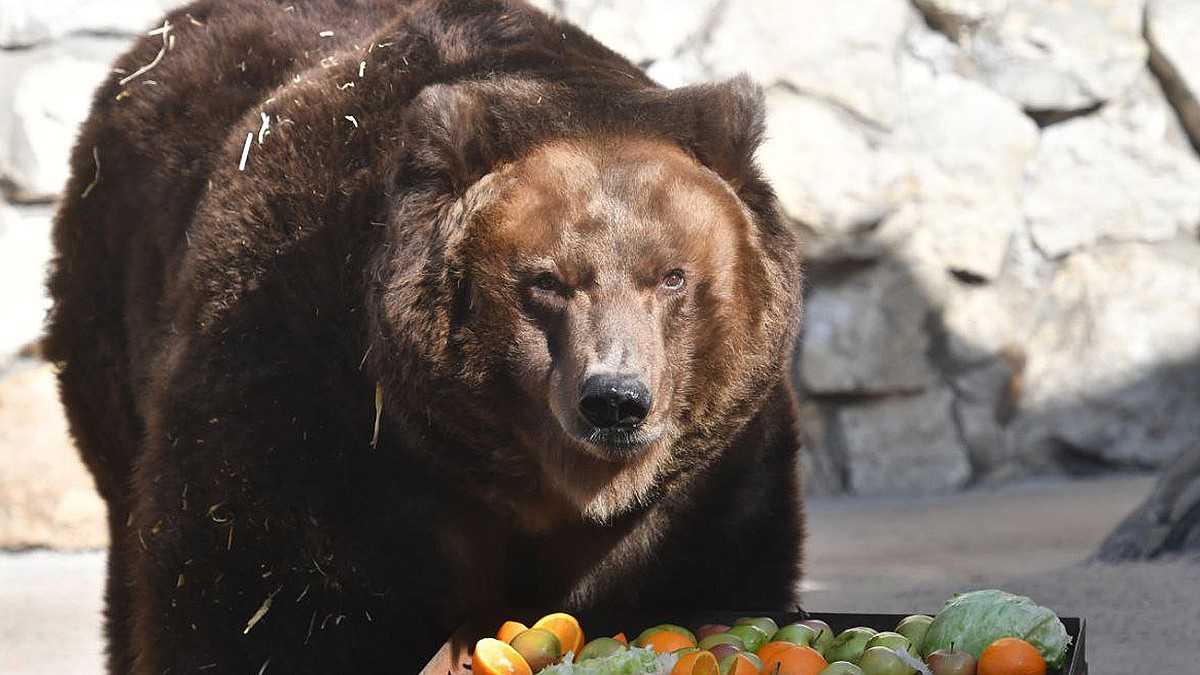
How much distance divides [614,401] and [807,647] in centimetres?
56

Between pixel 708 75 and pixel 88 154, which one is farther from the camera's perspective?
pixel 708 75

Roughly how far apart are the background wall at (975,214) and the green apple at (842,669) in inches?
202

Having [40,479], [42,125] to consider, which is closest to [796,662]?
[40,479]

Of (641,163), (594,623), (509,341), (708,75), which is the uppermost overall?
(641,163)

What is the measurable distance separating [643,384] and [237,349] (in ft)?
3.20

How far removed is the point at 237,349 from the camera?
3338 mm

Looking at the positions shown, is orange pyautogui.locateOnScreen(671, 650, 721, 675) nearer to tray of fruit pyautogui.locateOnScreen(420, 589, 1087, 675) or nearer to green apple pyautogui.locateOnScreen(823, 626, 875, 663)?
tray of fruit pyautogui.locateOnScreen(420, 589, 1087, 675)

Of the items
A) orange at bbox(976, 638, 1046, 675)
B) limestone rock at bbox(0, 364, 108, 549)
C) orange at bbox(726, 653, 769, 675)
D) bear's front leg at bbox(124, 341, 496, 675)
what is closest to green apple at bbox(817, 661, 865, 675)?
orange at bbox(726, 653, 769, 675)

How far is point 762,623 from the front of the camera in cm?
303

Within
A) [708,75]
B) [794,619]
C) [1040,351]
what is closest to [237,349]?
[794,619]

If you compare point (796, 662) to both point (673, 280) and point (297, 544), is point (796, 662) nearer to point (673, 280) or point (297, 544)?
point (673, 280)

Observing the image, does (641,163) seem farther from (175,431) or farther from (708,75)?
(708,75)

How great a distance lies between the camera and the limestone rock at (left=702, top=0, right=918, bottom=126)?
7.75 metres

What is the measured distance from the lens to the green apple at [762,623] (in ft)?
9.84
